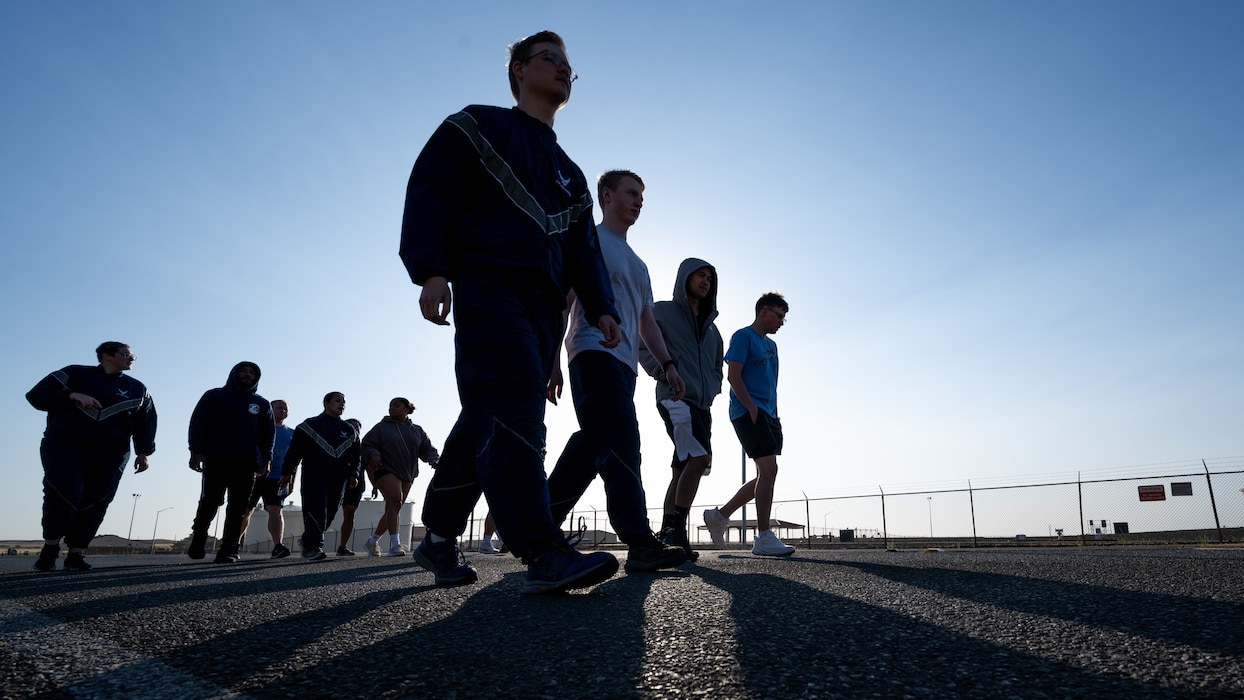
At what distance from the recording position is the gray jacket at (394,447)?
29.2 ft

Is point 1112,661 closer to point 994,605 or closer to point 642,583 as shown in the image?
point 994,605

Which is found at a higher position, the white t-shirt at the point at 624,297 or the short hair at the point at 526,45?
the short hair at the point at 526,45

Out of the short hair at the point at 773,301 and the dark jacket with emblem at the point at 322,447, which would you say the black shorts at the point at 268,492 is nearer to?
the dark jacket with emblem at the point at 322,447

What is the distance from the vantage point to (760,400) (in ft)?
20.6

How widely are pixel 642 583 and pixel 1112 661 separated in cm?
175

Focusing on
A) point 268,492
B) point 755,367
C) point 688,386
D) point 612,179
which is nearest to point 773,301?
point 755,367

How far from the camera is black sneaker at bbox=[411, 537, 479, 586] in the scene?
2.89m

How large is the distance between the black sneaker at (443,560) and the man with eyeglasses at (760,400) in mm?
3317

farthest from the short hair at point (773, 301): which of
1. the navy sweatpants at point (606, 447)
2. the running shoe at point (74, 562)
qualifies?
the running shoe at point (74, 562)

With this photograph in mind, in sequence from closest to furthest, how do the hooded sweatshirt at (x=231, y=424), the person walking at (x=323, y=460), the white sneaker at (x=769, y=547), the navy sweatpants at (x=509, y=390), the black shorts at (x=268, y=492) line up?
1. the navy sweatpants at (x=509, y=390)
2. the white sneaker at (x=769, y=547)
3. the hooded sweatshirt at (x=231, y=424)
4. the person walking at (x=323, y=460)
5. the black shorts at (x=268, y=492)

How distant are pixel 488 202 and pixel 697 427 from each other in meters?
3.40

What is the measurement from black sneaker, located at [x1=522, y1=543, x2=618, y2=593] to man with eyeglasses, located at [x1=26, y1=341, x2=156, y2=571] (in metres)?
5.58

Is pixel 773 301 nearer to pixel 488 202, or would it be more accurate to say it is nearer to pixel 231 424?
pixel 488 202

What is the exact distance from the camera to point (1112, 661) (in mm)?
1260
